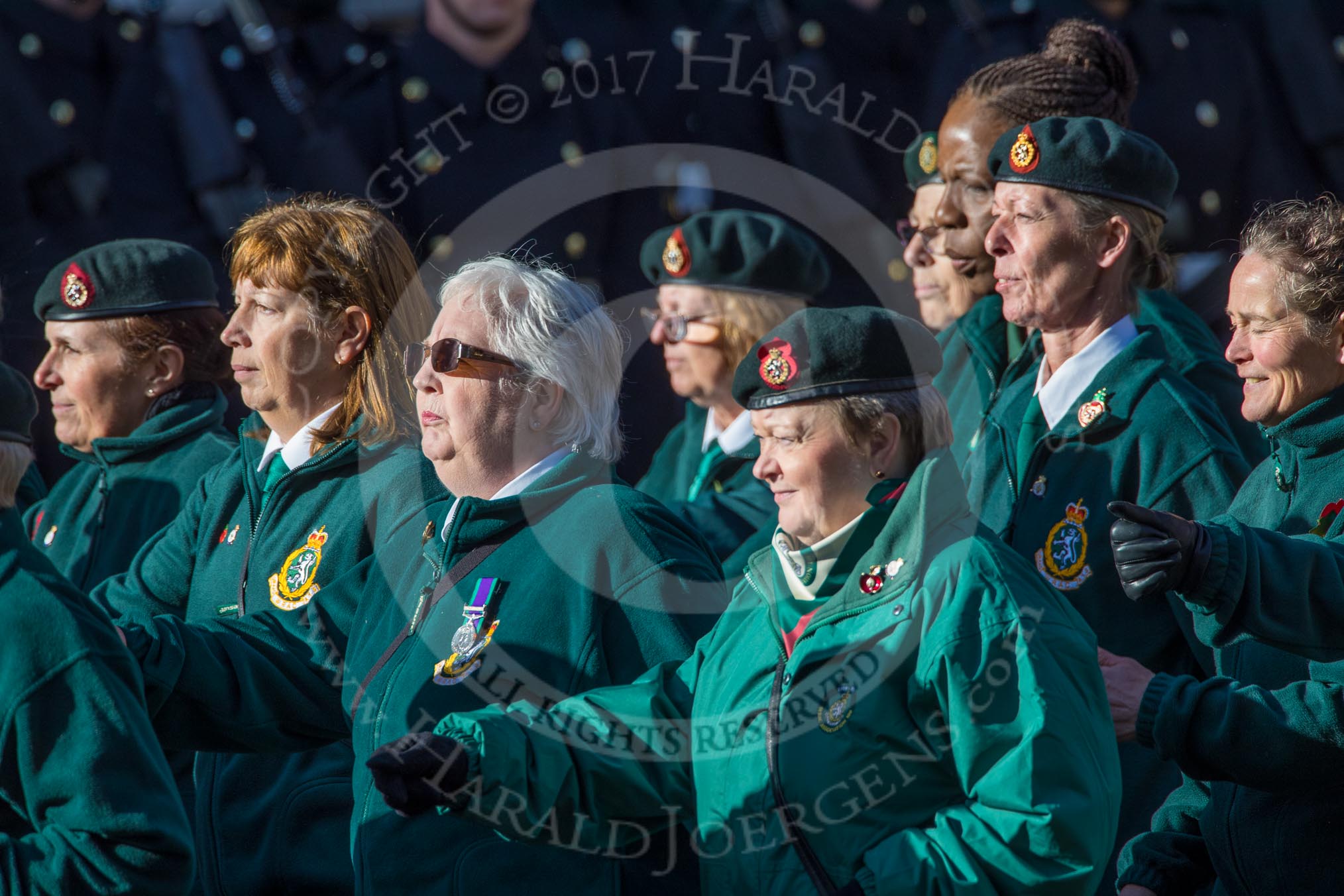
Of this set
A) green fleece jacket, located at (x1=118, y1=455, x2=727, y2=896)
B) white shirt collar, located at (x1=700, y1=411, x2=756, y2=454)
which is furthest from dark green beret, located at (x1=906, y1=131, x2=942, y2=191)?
green fleece jacket, located at (x1=118, y1=455, x2=727, y2=896)

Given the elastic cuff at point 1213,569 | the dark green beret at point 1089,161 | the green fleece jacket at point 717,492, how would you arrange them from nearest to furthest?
the elastic cuff at point 1213,569, the dark green beret at point 1089,161, the green fleece jacket at point 717,492

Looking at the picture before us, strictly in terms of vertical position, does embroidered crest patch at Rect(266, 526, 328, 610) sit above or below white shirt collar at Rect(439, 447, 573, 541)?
below

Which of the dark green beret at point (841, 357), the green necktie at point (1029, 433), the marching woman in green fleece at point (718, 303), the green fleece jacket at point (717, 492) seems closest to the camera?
the dark green beret at point (841, 357)

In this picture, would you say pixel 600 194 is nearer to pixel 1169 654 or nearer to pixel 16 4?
pixel 16 4

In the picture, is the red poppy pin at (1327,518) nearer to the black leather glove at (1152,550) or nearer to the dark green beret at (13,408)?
the black leather glove at (1152,550)

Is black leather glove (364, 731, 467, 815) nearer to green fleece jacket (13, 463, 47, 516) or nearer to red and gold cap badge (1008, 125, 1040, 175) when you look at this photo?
red and gold cap badge (1008, 125, 1040, 175)

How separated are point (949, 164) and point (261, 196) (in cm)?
310

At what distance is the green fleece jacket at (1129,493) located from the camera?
3576 millimetres

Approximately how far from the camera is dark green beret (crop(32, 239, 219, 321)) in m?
4.63

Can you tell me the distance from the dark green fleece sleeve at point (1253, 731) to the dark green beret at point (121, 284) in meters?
2.83

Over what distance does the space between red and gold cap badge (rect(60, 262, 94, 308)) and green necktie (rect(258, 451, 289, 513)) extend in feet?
3.43

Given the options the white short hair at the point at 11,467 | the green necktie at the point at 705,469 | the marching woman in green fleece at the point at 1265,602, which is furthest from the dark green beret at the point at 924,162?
the white short hair at the point at 11,467

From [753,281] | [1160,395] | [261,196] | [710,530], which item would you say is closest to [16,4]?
[261,196]

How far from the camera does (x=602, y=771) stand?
294 cm
